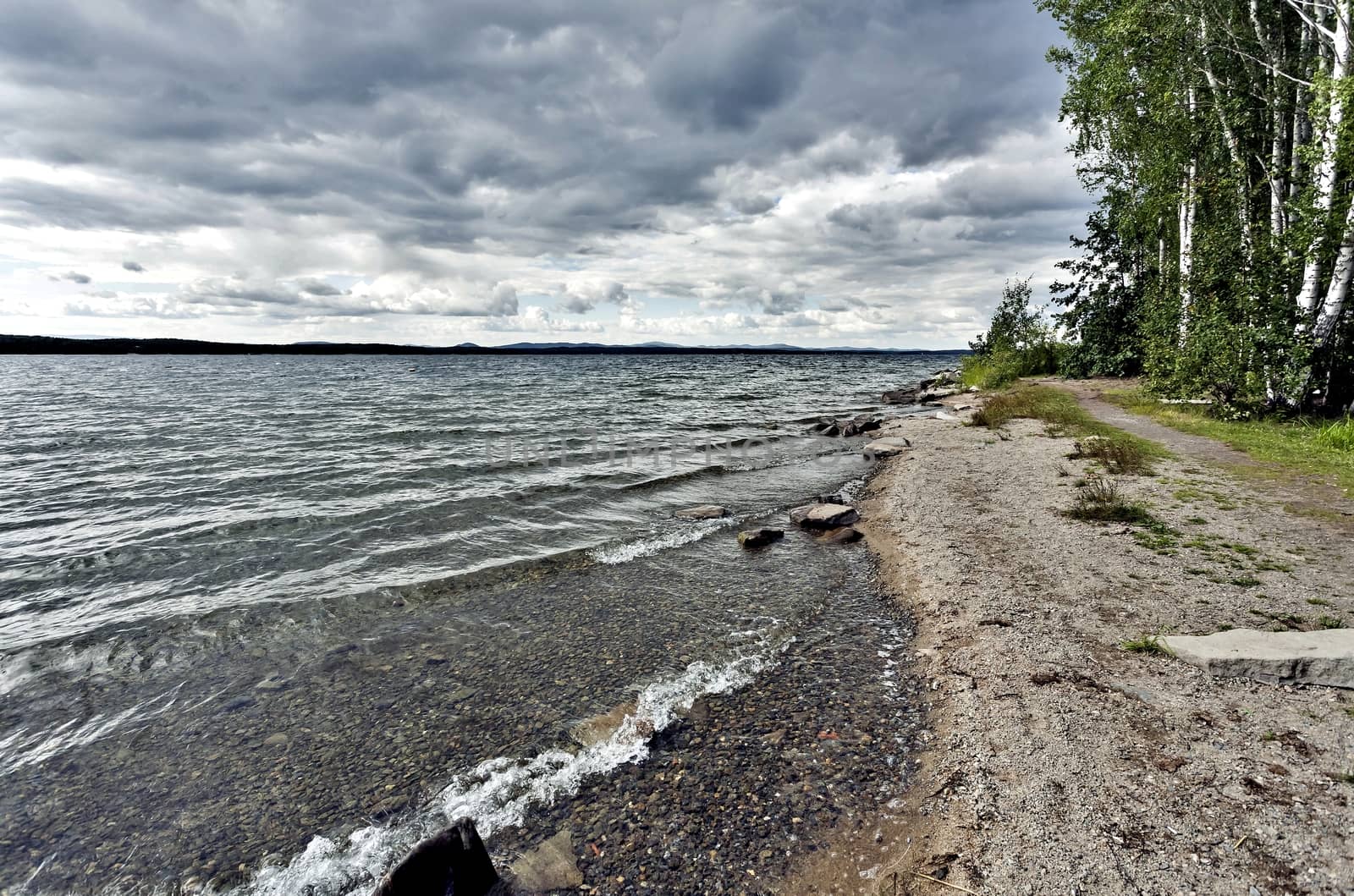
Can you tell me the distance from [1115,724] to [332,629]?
924 centimetres

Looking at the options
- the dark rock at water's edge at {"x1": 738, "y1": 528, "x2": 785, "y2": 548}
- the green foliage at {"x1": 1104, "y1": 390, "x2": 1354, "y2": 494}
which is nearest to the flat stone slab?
the dark rock at water's edge at {"x1": 738, "y1": 528, "x2": 785, "y2": 548}

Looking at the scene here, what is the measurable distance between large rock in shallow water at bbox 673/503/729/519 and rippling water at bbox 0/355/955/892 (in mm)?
516

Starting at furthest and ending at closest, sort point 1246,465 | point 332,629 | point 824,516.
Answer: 1. point 1246,465
2. point 824,516
3. point 332,629

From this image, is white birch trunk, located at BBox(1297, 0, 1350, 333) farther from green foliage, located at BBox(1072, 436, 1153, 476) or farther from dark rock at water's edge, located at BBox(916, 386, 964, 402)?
dark rock at water's edge, located at BBox(916, 386, 964, 402)

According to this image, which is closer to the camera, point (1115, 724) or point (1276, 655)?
point (1115, 724)

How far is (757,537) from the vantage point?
11633 millimetres

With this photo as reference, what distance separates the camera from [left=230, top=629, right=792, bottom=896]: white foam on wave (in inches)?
169

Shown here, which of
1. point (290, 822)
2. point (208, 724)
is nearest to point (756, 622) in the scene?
point (290, 822)

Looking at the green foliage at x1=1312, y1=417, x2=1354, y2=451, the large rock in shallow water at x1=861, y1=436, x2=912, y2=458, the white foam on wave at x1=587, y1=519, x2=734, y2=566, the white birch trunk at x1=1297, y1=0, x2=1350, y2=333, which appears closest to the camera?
the white foam on wave at x1=587, y1=519, x2=734, y2=566

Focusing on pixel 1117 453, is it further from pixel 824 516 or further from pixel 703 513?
pixel 703 513

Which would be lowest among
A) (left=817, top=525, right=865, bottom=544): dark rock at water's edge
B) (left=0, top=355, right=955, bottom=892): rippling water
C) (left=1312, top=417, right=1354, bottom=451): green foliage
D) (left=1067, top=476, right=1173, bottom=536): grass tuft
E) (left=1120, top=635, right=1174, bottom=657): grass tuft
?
(left=0, top=355, right=955, bottom=892): rippling water

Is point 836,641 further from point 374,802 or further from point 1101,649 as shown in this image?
point 374,802

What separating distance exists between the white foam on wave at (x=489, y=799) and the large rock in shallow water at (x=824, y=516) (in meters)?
6.36

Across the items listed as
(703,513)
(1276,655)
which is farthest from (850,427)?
(1276,655)
